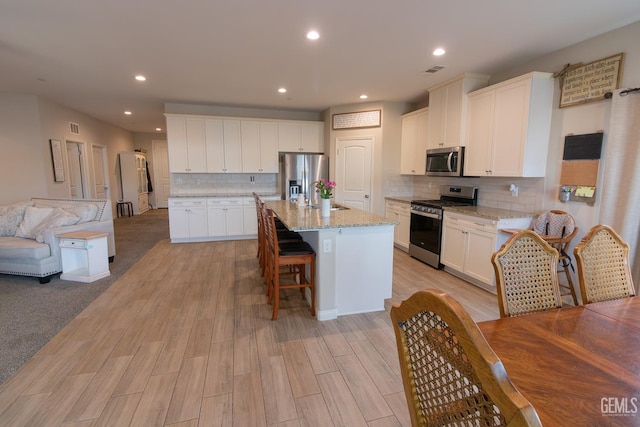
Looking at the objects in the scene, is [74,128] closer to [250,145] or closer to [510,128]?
[250,145]

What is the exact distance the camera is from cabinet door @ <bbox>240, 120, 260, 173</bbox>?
19.4 feet

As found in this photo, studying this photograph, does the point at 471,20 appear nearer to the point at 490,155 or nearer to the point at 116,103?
the point at 490,155

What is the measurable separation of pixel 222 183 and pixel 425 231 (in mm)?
4257

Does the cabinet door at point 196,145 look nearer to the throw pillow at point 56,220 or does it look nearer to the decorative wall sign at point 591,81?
the throw pillow at point 56,220

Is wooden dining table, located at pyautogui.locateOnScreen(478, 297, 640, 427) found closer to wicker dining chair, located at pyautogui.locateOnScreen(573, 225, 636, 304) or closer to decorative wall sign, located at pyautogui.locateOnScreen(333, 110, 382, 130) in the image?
wicker dining chair, located at pyautogui.locateOnScreen(573, 225, 636, 304)

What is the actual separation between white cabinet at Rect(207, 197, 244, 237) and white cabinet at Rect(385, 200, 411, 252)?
9.42 ft

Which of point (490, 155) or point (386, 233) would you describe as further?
point (490, 155)

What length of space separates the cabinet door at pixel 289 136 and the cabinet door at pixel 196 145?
4.88 feet

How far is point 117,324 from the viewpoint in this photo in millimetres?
2682

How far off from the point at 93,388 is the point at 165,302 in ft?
4.12

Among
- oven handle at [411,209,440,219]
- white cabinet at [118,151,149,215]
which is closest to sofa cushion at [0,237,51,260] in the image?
oven handle at [411,209,440,219]

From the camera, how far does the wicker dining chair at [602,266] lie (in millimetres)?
1573

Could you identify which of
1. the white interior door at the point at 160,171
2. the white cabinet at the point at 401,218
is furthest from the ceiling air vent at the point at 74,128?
the white cabinet at the point at 401,218

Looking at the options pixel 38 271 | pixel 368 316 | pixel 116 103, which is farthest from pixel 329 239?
pixel 116 103
